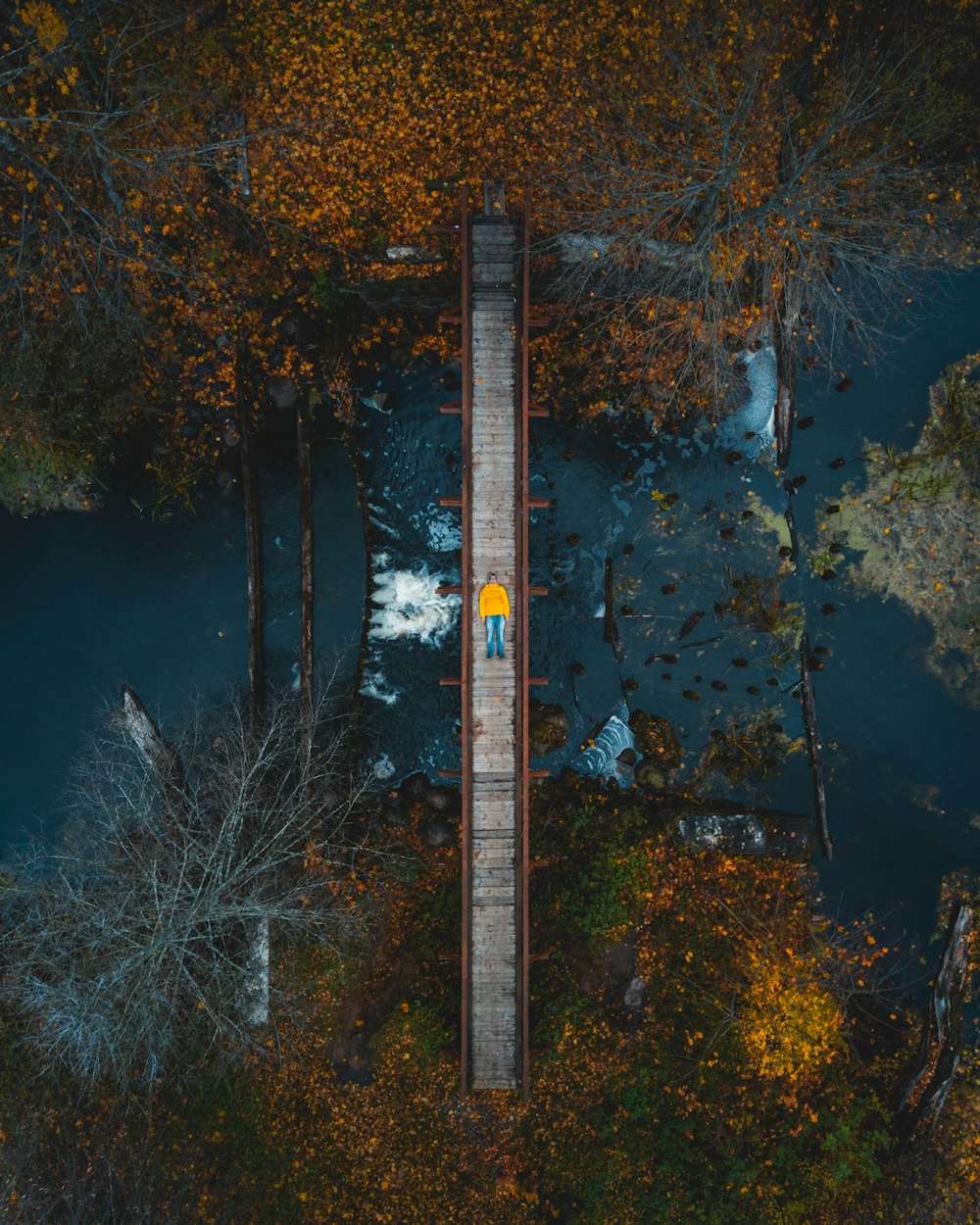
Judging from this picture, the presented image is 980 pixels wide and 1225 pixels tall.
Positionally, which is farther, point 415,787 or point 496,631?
point 415,787

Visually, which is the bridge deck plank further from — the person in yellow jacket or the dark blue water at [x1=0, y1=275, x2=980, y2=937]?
the dark blue water at [x1=0, y1=275, x2=980, y2=937]

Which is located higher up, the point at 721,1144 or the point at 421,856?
the point at 421,856

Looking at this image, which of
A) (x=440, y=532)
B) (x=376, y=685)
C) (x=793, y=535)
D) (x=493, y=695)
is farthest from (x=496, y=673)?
(x=793, y=535)

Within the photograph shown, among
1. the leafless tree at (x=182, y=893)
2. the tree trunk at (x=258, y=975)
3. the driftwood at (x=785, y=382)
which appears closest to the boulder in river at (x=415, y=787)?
the leafless tree at (x=182, y=893)

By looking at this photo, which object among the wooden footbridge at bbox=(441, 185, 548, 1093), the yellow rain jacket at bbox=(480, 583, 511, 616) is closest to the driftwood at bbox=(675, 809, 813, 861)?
the wooden footbridge at bbox=(441, 185, 548, 1093)

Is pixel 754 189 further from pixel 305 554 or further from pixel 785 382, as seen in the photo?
pixel 305 554

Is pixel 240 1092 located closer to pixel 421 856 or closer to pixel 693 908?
pixel 421 856

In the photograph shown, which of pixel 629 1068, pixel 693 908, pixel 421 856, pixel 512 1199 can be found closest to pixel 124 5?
pixel 421 856
